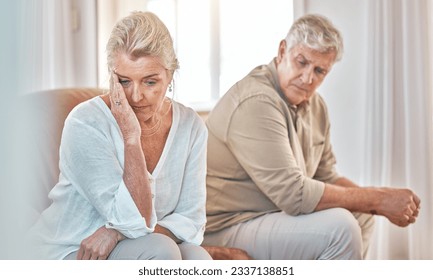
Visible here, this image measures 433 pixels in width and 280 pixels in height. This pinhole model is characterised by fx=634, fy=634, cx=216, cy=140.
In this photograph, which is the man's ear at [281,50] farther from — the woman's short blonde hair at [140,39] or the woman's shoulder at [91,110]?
the woman's shoulder at [91,110]

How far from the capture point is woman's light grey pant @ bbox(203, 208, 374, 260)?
157cm

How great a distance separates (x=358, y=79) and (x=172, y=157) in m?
0.52

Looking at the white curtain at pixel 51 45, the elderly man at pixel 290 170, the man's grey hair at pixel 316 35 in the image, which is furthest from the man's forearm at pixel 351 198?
the white curtain at pixel 51 45

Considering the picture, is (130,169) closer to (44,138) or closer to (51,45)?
(44,138)

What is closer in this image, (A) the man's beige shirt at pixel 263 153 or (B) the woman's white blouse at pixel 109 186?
(B) the woman's white blouse at pixel 109 186

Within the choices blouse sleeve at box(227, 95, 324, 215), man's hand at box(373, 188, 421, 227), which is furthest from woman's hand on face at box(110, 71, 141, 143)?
man's hand at box(373, 188, 421, 227)

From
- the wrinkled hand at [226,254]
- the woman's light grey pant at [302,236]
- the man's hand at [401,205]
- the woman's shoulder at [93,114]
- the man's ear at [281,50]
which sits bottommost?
the wrinkled hand at [226,254]

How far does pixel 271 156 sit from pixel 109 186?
409mm

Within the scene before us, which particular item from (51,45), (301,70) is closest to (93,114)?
(51,45)

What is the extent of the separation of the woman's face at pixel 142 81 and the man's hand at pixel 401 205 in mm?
617

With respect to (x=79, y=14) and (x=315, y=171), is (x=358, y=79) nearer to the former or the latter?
(x=315, y=171)

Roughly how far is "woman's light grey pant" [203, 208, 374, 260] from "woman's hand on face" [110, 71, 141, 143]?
0.35 metres

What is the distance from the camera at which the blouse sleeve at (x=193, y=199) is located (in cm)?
152
